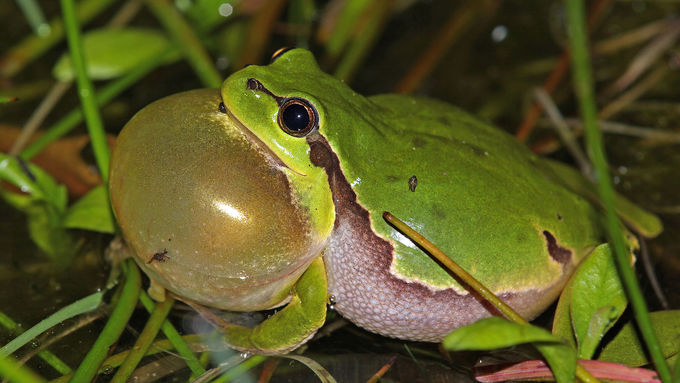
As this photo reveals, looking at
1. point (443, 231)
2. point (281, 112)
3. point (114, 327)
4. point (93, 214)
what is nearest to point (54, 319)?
point (114, 327)

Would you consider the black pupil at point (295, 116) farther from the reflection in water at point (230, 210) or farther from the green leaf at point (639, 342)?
the green leaf at point (639, 342)

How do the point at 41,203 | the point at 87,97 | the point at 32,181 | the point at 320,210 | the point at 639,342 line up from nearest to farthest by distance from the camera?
the point at 320,210, the point at 639,342, the point at 87,97, the point at 32,181, the point at 41,203

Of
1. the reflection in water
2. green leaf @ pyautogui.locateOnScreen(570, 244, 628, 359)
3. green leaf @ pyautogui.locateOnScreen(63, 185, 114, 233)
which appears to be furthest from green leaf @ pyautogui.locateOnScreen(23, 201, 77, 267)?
green leaf @ pyautogui.locateOnScreen(570, 244, 628, 359)

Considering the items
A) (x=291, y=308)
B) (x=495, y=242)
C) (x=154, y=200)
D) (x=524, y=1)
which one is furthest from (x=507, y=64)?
(x=154, y=200)

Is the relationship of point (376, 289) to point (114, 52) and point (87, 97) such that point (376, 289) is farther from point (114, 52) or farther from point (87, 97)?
point (114, 52)

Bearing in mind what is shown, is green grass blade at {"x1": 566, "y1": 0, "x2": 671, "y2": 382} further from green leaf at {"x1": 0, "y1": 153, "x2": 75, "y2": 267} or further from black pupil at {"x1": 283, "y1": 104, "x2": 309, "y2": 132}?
green leaf at {"x1": 0, "y1": 153, "x2": 75, "y2": 267}

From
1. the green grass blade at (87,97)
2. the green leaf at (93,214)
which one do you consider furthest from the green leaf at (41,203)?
the green grass blade at (87,97)
